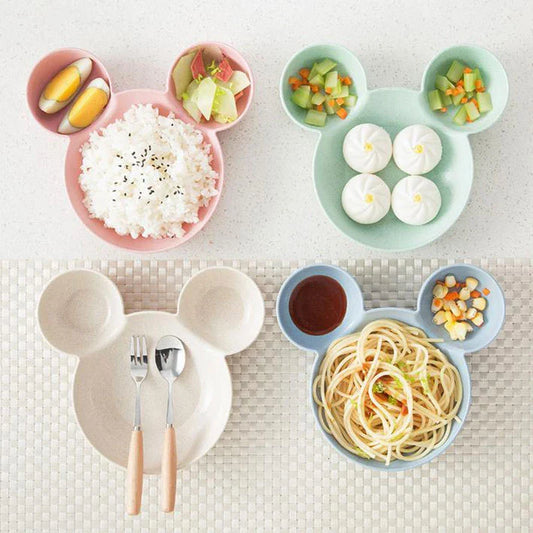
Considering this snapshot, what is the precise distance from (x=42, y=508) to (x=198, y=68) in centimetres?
120

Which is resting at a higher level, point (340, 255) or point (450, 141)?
point (450, 141)

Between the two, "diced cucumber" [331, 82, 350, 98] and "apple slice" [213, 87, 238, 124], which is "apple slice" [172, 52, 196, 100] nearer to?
"apple slice" [213, 87, 238, 124]

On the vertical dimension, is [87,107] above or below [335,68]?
below

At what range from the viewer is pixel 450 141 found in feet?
5.37

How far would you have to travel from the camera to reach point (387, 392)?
155cm

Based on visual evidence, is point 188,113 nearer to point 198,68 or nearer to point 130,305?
point 198,68

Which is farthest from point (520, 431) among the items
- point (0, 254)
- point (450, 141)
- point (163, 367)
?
point (0, 254)

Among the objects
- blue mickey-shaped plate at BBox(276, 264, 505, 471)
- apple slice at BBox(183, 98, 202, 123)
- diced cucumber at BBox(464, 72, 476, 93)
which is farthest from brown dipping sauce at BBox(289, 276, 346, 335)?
diced cucumber at BBox(464, 72, 476, 93)

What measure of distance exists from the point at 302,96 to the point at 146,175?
1.44ft

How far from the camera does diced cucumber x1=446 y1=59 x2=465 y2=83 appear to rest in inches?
64.0

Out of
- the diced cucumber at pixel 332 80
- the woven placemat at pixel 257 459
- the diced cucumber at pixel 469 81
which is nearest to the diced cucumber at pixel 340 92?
the diced cucumber at pixel 332 80

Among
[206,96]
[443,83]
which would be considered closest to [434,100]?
[443,83]

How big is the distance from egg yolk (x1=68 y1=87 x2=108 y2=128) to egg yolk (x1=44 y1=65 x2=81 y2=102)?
28 millimetres

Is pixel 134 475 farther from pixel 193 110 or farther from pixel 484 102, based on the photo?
pixel 484 102
